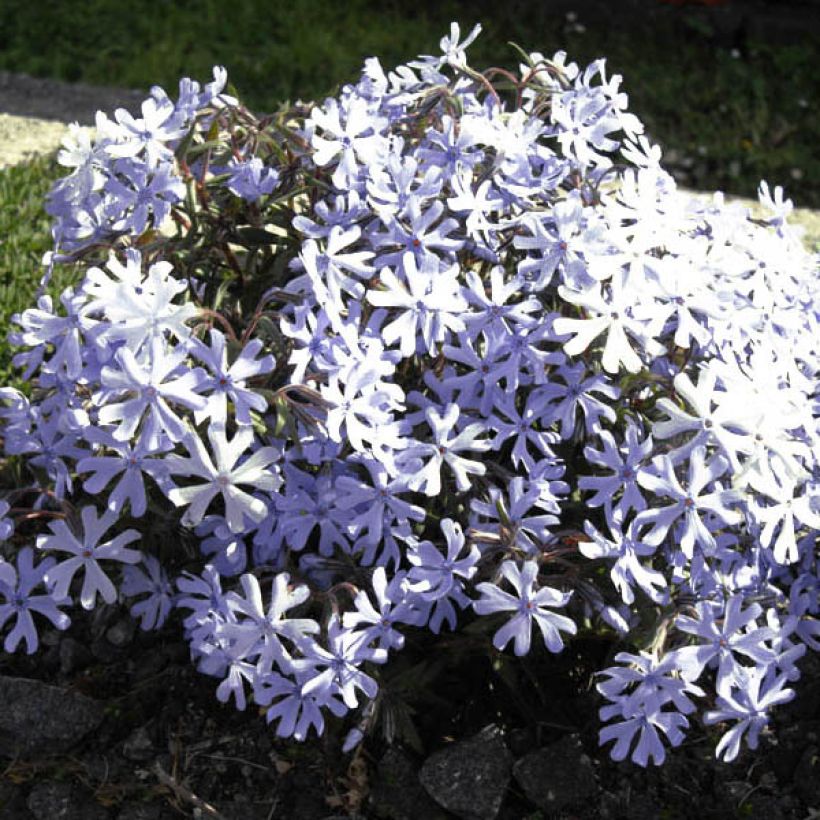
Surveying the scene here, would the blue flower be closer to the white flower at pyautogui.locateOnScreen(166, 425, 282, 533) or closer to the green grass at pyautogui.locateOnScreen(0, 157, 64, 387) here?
the white flower at pyautogui.locateOnScreen(166, 425, 282, 533)

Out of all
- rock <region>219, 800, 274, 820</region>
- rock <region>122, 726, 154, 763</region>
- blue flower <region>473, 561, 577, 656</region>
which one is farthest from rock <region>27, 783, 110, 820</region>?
blue flower <region>473, 561, 577, 656</region>

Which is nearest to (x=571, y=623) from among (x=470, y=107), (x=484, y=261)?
(x=484, y=261)

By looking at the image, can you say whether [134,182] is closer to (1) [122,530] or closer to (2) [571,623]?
(1) [122,530]

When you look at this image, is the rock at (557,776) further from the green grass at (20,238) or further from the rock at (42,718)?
the green grass at (20,238)

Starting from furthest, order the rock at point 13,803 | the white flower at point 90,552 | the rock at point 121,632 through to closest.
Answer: the rock at point 121,632 → the rock at point 13,803 → the white flower at point 90,552

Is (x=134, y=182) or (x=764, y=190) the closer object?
(x=134, y=182)

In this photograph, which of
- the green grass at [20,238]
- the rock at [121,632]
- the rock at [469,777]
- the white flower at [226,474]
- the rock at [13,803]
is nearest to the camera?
the white flower at [226,474]

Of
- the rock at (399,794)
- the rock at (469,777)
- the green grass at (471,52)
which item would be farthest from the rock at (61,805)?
the green grass at (471,52)
